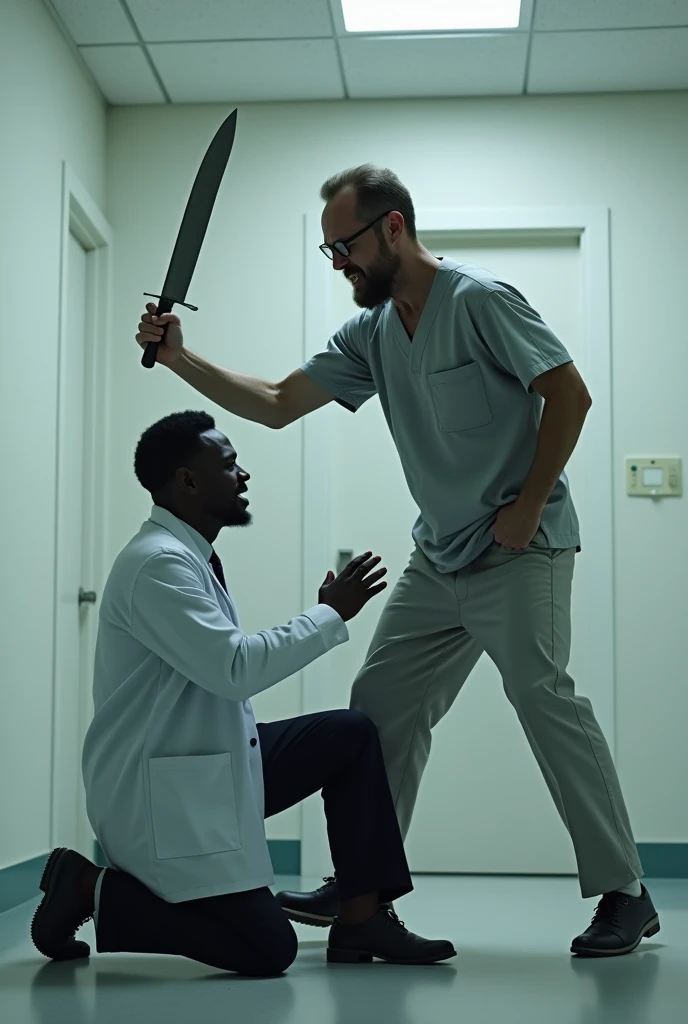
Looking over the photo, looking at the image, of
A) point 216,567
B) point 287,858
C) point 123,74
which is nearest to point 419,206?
point 123,74

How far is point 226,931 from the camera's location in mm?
1933

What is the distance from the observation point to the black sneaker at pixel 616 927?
213 cm

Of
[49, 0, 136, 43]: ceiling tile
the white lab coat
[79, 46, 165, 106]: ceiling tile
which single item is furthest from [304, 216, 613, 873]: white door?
the white lab coat

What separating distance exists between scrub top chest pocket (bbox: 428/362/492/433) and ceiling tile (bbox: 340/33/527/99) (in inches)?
62.6

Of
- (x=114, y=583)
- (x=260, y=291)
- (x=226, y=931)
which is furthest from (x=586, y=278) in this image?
(x=226, y=931)

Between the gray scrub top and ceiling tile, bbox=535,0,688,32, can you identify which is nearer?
the gray scrub top

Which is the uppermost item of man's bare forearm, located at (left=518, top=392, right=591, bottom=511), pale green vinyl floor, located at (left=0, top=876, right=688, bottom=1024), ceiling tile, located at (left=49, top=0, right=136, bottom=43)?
ceiling tile, located at (left=49, top=0, right=136, bottom=43)

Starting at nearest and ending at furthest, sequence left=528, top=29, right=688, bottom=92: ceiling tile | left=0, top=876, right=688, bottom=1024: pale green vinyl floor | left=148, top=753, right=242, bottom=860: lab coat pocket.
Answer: left=0, top=876, right=688, bottom=1024: pale green vinyl floor, left=148, top=753, right=242, bottom=860: lab coat pocket, left=528, top=29, right=688, bottom=92: ceiling tile

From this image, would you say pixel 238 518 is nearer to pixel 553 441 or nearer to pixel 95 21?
pixel 553 441

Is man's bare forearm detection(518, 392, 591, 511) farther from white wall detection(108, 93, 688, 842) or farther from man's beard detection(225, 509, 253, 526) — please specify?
white wall detection(108, 93, 688, 842)

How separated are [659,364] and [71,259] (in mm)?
1865

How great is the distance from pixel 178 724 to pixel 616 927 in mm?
910

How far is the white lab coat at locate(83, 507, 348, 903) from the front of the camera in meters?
1.92

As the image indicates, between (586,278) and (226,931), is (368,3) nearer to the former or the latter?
(586,278)
